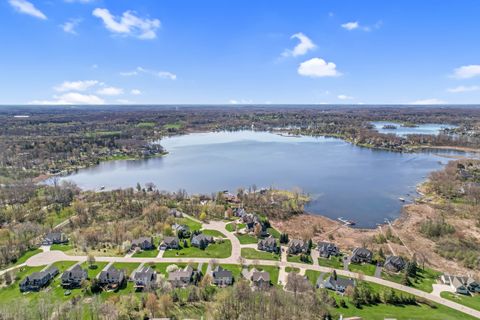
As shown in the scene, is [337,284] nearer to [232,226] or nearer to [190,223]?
[232,226]

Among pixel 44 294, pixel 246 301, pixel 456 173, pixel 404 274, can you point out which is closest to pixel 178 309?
pixel 246 301

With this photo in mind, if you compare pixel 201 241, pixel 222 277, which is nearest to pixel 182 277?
pixel 222 277

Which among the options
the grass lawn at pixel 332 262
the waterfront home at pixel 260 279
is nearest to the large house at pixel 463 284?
the grass lawn at pixel 332 262

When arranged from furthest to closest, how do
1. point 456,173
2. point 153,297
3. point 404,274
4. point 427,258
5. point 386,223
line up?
1. point 456,173
2. point 386,223
3. point 427,258
4. point 404,274
5. point 153,297

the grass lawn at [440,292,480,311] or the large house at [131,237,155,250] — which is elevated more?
the large house at [131,237,155,250]

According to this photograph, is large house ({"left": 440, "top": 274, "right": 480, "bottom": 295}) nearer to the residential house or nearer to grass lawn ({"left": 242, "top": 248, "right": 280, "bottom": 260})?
the residential house

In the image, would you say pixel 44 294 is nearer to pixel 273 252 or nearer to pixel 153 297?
pixel 153 297

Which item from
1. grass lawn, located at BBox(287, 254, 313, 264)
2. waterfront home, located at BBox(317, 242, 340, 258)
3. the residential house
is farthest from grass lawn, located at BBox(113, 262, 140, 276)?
waterfront home, located at BBox(317, 242, 340, 258)
